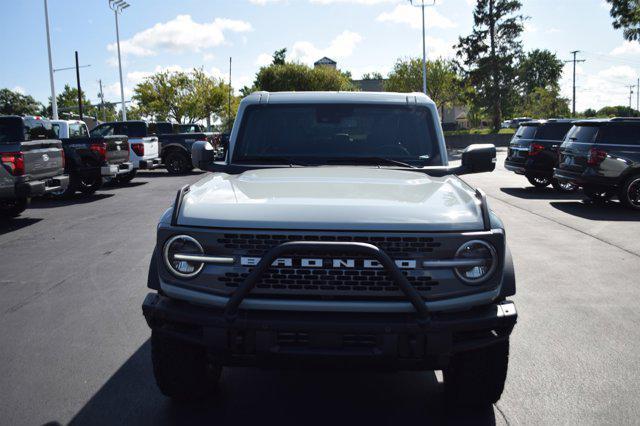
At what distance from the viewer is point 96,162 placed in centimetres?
1706

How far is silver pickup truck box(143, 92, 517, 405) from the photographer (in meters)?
3.05

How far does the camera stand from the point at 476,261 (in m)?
3.21

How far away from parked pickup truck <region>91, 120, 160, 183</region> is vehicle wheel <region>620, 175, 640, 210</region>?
1453 cm

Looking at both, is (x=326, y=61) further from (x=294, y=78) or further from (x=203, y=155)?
(x=203, y=155)

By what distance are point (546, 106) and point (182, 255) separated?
88.1 metres

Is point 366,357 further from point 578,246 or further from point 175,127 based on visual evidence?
point 175,127

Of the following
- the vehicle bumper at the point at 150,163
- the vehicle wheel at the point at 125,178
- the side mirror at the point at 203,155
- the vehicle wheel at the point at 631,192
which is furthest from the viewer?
the vehicle bumper at the point at 150,163

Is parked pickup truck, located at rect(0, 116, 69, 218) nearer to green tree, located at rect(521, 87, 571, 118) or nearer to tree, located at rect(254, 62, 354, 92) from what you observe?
tree, located at rect(254, 62, 354, 92)

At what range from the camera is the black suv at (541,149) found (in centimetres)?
1758

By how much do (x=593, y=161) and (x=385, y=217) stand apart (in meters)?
11.8

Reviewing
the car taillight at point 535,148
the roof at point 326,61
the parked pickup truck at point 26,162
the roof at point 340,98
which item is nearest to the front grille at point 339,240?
the roof at point 340,98

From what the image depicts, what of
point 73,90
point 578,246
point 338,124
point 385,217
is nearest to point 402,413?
point 385,217

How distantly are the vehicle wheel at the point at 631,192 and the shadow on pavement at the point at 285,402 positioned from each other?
10624mm

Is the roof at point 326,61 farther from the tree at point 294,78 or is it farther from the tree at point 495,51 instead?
the tree at point 495,51
